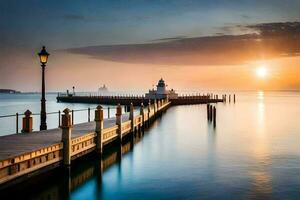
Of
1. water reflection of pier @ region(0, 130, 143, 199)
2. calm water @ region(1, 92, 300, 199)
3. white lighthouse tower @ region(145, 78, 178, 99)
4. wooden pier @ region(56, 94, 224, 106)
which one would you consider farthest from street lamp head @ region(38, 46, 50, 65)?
white lighthouse tower @ region(145, 78, 178, 99)

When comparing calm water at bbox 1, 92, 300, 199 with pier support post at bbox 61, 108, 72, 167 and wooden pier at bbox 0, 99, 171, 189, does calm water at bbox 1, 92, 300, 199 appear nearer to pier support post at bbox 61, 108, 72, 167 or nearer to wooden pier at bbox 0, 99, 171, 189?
pier support post at bbox 61, 108, 72, 167

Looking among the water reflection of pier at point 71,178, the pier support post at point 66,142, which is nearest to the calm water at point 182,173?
the water reflection of pier at point 71,178

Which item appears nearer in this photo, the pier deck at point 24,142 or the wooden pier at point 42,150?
the wooden pier at point 42,150

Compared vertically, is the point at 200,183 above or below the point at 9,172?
below

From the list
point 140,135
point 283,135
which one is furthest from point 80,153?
point 283,135

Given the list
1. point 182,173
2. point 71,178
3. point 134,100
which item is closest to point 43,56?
Answer: point 71,178

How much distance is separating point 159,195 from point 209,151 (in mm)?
13310

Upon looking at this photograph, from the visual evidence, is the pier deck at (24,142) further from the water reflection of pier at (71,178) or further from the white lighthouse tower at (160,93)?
the white lighthouse tower at (160,93)

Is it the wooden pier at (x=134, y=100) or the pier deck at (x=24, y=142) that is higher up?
the wooden pier at (x=134, y=100)

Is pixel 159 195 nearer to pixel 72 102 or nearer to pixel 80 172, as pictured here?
pixel 80 172

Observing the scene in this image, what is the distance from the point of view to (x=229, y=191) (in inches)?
645

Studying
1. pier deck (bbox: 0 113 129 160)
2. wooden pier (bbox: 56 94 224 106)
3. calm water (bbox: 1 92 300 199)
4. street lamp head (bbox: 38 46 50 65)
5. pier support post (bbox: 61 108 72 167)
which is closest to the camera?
pier deck (bbox: 0 113 129 160)

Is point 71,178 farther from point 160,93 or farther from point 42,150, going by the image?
point 160,93

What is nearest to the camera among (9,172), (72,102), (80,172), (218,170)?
(9,172)
